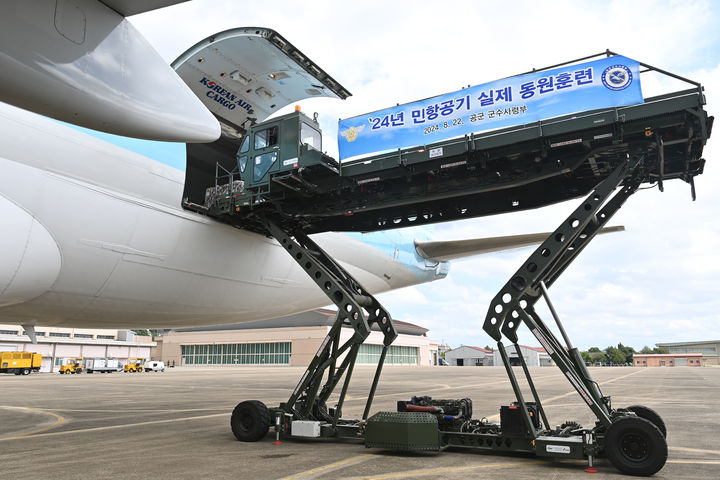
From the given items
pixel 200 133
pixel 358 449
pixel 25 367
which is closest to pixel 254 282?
pixel 358 449

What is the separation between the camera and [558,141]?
9523 millimetres

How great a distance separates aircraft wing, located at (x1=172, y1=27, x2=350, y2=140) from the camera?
12000mm

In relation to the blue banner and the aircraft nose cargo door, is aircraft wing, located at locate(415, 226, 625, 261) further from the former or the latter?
the aircraft nose cargo door

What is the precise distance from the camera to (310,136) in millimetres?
11859

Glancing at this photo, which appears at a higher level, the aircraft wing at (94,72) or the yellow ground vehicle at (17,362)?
the aircraft wing at (94,72)

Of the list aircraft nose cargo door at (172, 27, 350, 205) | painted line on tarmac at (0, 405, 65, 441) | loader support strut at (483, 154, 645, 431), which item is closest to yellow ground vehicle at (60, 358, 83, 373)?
painted line on tarmac at (0, 405, 65, 441)

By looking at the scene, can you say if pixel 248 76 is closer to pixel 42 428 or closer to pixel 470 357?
pixel 42 428

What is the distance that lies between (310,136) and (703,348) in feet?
620

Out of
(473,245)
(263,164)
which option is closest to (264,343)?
(473,245)

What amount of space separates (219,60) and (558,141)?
813cm

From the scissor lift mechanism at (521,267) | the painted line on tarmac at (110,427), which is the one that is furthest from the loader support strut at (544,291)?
the painted line on tarmac at (110,427)

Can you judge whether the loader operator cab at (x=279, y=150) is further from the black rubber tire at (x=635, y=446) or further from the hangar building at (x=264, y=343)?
the hangar building at (x=264, y=343)

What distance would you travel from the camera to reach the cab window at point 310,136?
11578 millimetres

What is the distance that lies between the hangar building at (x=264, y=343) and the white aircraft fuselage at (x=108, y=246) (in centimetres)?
5358
